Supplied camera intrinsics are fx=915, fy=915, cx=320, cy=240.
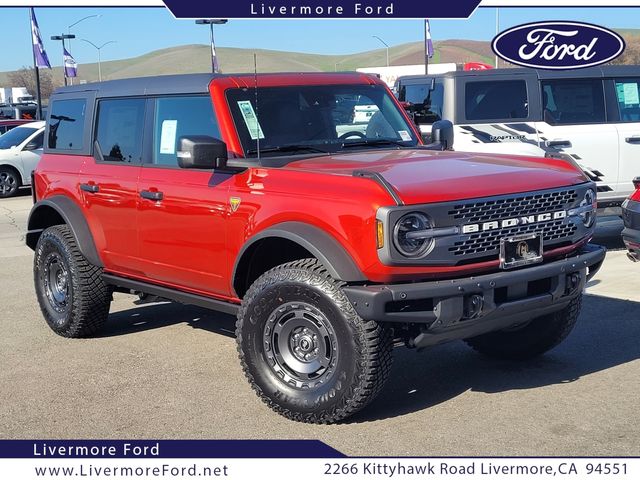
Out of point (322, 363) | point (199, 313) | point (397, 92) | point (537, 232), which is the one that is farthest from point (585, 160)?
point (322, 363)

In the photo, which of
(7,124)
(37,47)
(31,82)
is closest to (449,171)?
(7,124)

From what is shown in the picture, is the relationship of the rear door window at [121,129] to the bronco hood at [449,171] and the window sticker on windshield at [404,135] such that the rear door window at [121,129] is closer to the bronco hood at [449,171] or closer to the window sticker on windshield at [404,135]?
the bronco hood at [449,171]

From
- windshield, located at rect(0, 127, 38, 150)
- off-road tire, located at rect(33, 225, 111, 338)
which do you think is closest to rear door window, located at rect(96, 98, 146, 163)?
off-road tire, located at rect(33, 225, 111, 338)

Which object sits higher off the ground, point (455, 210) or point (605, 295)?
point (455, 210)

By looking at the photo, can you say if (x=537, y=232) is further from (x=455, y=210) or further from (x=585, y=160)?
(x=585, y=160)

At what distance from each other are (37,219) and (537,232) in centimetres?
428

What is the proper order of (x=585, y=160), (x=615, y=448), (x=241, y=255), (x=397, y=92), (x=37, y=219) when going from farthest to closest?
(x=397, y=92) → (x=585, y=160) → (x=37, y=219) → (x=241, y=255) → (x=615, y=448)

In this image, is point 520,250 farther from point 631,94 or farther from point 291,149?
point 631,94

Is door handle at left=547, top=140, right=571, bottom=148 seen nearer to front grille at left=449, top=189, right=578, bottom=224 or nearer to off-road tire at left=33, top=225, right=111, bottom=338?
front grille at left=449, top=189, right=578, bottom=224

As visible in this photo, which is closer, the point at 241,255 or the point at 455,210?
the point at 455,210

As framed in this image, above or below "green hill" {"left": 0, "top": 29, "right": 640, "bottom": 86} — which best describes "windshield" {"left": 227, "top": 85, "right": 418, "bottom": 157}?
below

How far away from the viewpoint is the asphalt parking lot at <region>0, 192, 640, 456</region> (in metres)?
4.73

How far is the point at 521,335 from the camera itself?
5.98 metres

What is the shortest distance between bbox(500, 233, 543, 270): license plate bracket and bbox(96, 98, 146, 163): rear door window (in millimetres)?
2744
